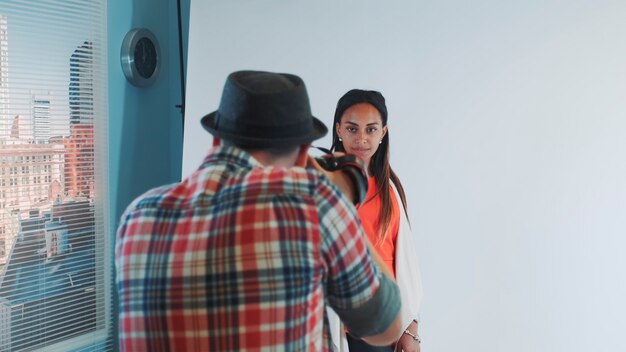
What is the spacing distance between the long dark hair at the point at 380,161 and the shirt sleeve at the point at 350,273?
70 cm

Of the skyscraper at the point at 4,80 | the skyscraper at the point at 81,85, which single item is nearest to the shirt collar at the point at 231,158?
the skyscraper at the point at 4,80

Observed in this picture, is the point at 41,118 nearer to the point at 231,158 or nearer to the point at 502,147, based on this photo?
the point at 231,158

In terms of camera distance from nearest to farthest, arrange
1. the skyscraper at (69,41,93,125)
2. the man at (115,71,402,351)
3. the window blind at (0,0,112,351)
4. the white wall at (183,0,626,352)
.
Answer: the man at (115,71,402,351) → the white wall at (183,0,626,352) → the window blind at (0,0,112,351) → the skyscraper at (69,41,93,125)

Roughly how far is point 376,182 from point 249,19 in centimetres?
102

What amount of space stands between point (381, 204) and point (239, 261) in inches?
34.0

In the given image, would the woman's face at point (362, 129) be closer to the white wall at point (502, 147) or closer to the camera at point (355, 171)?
the white wall at point (502, 147)

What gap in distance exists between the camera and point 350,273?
2.48 feet

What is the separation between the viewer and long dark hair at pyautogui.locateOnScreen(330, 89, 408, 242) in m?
1.53

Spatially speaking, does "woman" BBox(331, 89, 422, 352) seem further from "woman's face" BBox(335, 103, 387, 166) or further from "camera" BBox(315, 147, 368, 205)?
"camera" BBox(315, 147, 368, 205)

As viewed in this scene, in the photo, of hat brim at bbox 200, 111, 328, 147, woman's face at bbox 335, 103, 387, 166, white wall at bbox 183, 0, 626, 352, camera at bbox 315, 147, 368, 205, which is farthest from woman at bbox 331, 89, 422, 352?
hat brim at bbox 200, 111, 328, 147

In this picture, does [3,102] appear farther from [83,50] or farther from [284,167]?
[284,167]

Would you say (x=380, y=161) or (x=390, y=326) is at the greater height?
(x=380, y=161)

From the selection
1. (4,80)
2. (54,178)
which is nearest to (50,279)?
(54,178)

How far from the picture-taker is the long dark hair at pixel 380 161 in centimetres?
153
